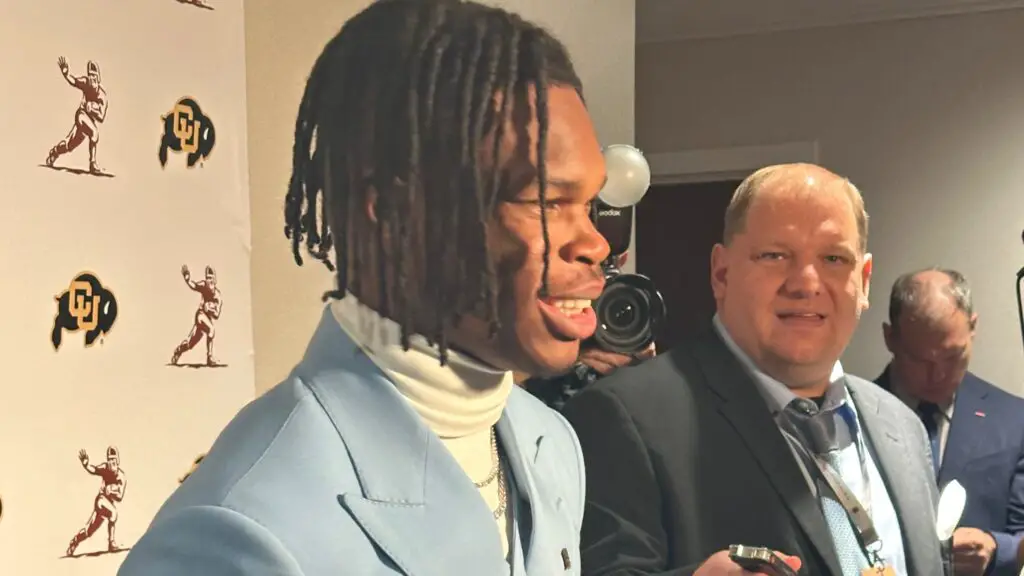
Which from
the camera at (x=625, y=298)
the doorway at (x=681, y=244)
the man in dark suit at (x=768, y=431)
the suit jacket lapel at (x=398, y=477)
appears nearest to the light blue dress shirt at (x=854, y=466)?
the man in dark suit at (x=768, y=431)

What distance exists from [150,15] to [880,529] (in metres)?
1.02

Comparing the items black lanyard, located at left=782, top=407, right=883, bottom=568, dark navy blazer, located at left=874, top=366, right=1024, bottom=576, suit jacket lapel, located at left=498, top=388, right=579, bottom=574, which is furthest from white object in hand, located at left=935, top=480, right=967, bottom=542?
suit jacket lapel, located at left=498, top=388, right=579, bottom=574

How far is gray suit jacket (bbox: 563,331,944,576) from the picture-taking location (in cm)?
112

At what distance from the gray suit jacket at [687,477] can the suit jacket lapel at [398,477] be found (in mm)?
537

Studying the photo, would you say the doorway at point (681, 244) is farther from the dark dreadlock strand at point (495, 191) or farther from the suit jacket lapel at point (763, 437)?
the dark dreadlock strand at point (495, 191)

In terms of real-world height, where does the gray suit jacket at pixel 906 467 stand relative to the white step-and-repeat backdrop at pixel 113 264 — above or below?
below

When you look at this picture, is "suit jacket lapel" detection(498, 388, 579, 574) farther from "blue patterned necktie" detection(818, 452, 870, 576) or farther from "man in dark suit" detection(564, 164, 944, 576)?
"blue patterned necktie" detection(818, 452, 870, 576)

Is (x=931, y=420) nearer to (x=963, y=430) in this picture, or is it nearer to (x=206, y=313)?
(x=963, y=430)

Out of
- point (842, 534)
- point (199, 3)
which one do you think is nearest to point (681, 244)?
point (842, 534)

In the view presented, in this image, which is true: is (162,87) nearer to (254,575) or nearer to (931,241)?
(254,575)

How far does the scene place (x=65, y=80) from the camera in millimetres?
834

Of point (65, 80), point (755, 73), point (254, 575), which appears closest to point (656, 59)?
point (755, 73)

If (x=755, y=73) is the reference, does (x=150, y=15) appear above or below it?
below

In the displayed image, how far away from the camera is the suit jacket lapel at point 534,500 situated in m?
0.64
